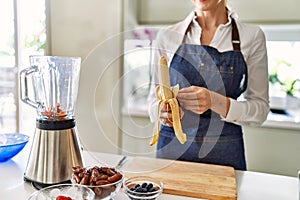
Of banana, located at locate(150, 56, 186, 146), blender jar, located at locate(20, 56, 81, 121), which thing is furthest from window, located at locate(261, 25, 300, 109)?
blender jar, located at locate(20, 56, 81, 121)

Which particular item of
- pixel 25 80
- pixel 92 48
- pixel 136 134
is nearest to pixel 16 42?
pixel 92 48

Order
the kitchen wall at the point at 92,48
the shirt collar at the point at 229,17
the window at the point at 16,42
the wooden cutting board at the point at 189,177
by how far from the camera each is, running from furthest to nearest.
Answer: the window at the point at 16,42 → the kitchen wall at the point at 92,48 → the shirt collar at the point at 229,17 → the wooden cutting board at the point at 189,177

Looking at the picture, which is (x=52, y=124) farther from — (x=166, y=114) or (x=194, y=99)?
(x=194, y=99)

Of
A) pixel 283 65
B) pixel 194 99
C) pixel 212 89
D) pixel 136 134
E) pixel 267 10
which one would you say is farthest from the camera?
pixel 283 65

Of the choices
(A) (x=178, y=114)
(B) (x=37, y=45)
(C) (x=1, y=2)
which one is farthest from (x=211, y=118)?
(C) (x=1, y=2)

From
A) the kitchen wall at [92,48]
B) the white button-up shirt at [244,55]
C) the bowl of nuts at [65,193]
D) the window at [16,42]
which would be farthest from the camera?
the window at [16,42]

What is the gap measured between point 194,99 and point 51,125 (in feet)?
1.37

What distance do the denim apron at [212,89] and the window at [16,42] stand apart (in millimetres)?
1214

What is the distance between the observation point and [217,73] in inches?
47.8

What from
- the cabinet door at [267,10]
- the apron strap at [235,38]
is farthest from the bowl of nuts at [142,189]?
the cabinet door at [267,10]

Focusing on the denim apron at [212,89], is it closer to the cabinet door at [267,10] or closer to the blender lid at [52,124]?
the blender lid at [52,124]

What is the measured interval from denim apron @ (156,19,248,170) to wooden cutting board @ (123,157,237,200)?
16 centimetres

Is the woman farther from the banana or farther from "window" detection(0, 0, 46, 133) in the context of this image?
"window" detection(0, 0, 46, 133)

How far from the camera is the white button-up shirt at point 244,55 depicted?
44.5 inches
